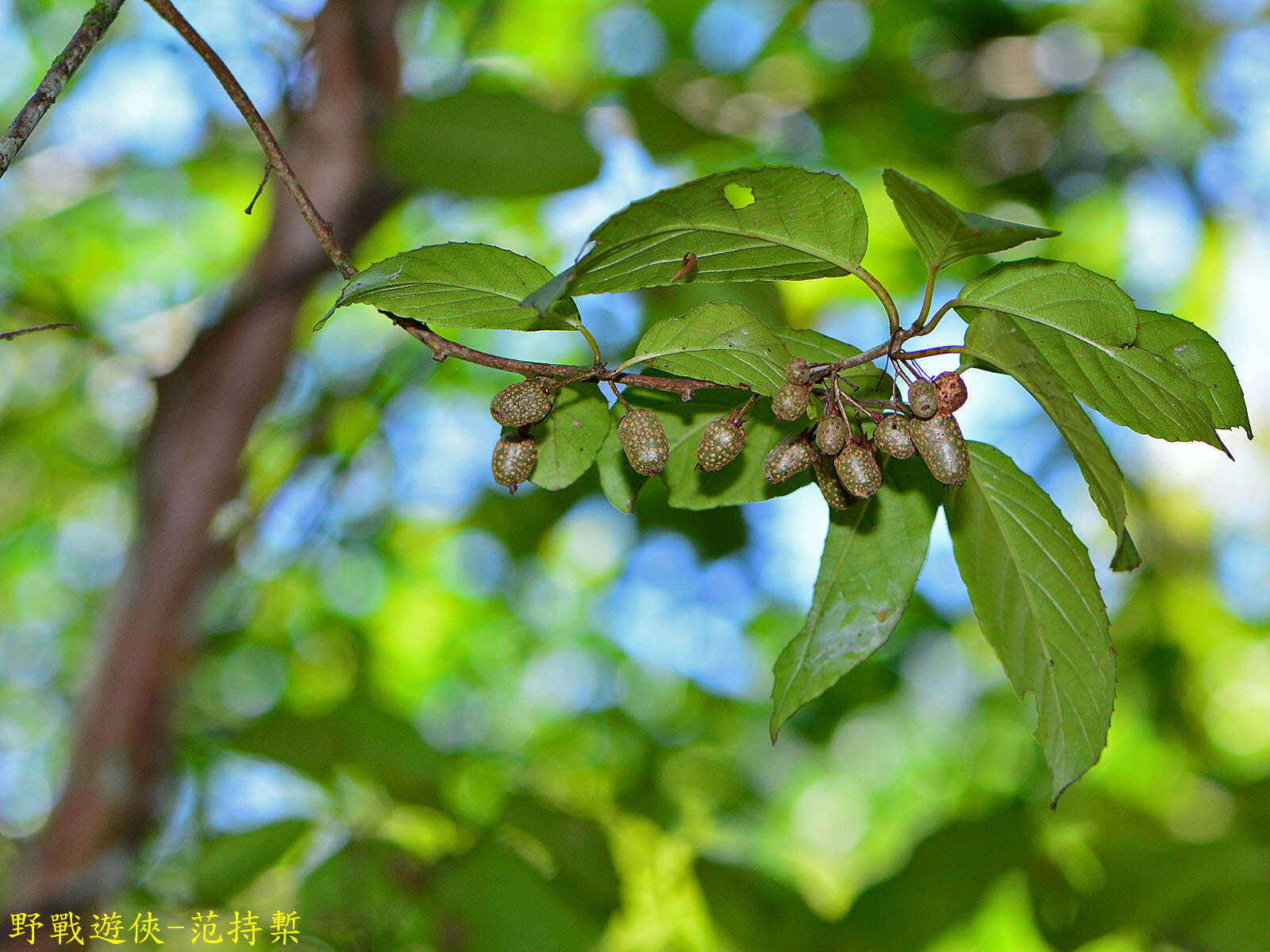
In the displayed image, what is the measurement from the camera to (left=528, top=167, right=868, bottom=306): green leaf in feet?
2.16

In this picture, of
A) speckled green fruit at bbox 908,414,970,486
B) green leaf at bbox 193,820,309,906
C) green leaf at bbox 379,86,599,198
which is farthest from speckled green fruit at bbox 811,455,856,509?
green leaf at bbox 193,820,309,906

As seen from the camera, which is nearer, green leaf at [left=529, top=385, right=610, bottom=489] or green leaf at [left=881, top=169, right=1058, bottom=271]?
green leaf at [left=881, top=169, right=1058, bottom=271]

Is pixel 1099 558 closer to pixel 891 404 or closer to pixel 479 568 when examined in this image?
pixel 479 568

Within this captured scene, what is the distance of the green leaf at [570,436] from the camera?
869 mm

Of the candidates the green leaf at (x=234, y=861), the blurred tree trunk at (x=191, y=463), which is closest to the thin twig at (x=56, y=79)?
the blurred tree trunk at (x=191, y=463)

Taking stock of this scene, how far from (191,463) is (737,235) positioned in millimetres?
1808

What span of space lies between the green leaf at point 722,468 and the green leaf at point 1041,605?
181mm

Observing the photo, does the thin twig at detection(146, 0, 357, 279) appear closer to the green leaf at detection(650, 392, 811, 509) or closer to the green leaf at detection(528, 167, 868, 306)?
the green leaf at detection(528, 167, 868, 306)

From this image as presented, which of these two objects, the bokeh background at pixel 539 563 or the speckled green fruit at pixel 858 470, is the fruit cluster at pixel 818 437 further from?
the bokeh background at pixel 539 563

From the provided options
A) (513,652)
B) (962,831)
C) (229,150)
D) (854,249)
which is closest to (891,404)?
(854,249)

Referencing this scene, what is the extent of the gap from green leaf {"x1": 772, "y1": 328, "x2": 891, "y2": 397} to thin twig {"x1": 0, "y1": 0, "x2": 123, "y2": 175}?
594 millimetres

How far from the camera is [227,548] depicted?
7.13 feet

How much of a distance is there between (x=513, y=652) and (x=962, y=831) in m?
3.03

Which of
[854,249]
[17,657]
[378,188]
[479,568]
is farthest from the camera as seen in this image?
[17,657]
